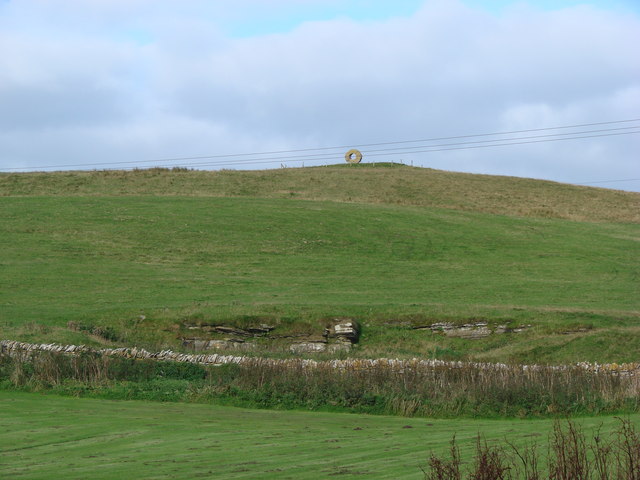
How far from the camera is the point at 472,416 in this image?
59.7ft

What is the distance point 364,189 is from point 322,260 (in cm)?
3107

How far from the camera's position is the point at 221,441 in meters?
13.5

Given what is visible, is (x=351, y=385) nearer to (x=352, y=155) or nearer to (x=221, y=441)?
(x=221, y=441)

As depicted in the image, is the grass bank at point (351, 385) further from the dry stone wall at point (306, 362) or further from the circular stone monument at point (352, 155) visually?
the circular stone monument at point (352, 155)

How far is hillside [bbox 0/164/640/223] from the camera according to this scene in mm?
73062

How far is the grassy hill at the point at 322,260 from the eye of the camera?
32875 millimetres

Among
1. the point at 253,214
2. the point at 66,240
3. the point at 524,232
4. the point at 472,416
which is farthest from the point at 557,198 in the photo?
the point at 472,416

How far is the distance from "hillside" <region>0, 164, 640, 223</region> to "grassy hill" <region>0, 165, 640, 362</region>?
0.34 meters

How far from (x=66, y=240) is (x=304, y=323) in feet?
80.8

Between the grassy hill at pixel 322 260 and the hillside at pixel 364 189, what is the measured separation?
1.12ft

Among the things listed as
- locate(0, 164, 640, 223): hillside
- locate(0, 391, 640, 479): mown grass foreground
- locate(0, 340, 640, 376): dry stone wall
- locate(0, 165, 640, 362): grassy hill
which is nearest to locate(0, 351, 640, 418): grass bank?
locate(0, 340, 640, 376): dry stone wall

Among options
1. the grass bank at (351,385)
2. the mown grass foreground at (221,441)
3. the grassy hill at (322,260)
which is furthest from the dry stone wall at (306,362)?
the mown grass foreground at (221,441)

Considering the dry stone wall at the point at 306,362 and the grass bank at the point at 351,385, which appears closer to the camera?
the grass bank at the point at 351,385

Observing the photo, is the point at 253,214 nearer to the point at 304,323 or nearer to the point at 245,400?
the point at 304,323
